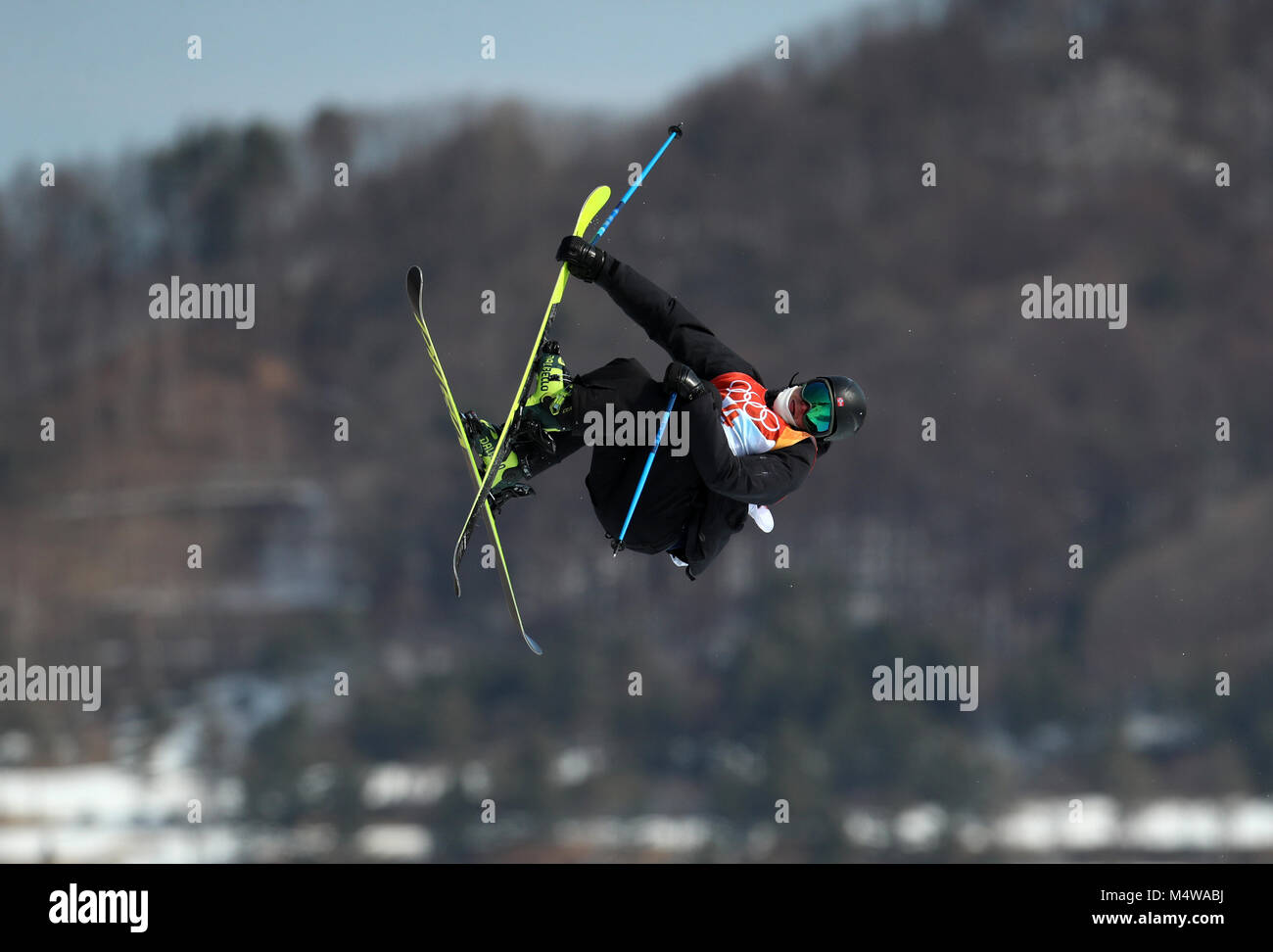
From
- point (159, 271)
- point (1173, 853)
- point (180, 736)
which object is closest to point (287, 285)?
point (159, 271)

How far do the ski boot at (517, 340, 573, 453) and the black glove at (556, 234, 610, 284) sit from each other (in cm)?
38

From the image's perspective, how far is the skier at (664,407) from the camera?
26.2 ft

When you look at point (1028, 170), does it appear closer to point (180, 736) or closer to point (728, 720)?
point (728, 720)

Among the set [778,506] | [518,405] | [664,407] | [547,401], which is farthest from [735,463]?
[778,506]

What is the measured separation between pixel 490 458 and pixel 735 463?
139 cm

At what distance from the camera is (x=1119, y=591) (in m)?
62.4

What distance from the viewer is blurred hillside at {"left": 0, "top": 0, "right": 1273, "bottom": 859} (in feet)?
166

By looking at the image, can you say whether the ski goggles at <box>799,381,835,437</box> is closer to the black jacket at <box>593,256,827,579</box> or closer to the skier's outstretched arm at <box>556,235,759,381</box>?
the black jacket at <box>593,256,827,579</box>

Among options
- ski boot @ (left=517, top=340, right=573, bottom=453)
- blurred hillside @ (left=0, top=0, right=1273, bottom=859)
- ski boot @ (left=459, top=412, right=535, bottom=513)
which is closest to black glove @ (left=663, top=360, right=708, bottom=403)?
ski boot @ (left=517, top=340, right=573, bottom=453)

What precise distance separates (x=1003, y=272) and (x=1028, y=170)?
5328 mm

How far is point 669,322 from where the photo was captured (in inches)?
323

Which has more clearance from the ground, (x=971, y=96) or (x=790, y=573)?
(x=971, y=96)

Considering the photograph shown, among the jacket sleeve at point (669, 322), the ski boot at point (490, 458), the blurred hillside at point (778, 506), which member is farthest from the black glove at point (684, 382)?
the blurred hillside at point (778, 506)
